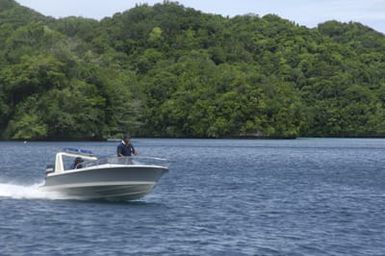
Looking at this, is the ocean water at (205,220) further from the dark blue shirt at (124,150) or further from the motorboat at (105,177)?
the dark blue shirt at (124,150)

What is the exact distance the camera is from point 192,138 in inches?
7210

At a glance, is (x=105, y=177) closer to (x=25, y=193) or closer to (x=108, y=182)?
(x=108, y=182)

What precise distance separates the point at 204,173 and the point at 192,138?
118 m

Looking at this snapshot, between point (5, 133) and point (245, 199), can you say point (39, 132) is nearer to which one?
point (5, 133)

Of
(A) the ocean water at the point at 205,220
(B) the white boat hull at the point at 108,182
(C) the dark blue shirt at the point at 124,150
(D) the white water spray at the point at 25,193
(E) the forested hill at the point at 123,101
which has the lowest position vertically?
(A) the ocean water at the point at 205,220

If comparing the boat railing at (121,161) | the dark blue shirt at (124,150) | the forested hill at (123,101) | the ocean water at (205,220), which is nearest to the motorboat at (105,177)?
the boat railing at (121,161)

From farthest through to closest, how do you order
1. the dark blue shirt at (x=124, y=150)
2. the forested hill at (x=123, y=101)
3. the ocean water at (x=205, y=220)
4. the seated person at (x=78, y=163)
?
1. the forested hill at (x=123, y=101)
2. the seated person at (x=78, y=163)
3. the dark blue shirt at (x=124, y=150)
4. the ocean water at (x=205, y=220)

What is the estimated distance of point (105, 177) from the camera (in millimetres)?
37406

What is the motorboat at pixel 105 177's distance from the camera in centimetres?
3706

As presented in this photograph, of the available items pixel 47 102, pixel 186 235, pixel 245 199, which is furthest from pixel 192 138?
pixel 186 235

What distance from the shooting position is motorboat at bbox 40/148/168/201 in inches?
1459

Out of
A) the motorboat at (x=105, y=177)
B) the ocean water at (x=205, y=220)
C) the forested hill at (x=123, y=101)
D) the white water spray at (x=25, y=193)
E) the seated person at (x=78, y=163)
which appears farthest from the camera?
the forested hill at (x=123, y=101)

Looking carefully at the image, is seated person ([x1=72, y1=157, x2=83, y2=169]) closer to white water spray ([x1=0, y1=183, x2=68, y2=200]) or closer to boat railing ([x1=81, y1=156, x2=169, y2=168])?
boat railing ([x1=81, y1=156, x2=169, y2=168])

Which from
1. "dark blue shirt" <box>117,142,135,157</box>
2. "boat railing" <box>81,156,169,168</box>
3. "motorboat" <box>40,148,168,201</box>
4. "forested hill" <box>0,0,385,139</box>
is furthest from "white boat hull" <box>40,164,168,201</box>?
"forested hill" <box>0,0,385,139</box>
